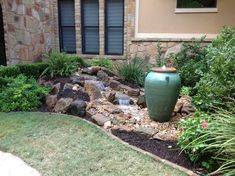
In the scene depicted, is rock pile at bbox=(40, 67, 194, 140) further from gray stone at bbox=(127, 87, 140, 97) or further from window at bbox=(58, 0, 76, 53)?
window at bbox=(58, 0, 76, 53)

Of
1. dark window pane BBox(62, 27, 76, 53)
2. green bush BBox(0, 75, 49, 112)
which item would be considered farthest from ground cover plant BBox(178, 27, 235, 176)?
dark window pane BBox(62, 27, 76, 53)

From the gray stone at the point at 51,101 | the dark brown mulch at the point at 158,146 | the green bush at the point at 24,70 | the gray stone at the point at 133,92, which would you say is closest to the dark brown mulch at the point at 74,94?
the gray stone at the point at 51,101

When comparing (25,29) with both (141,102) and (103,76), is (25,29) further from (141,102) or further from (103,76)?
(141,102)

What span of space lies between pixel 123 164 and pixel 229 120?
1291 millimetres

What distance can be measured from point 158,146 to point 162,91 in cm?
94

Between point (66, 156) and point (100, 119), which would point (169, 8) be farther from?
point (66, 156)

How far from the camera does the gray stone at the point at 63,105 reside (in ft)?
14.7

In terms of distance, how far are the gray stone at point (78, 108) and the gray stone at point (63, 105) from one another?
9 cm

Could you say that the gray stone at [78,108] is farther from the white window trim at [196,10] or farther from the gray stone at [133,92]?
the white window trim at [196,10]

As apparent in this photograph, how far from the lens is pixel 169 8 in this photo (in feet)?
24.0

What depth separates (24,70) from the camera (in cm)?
574

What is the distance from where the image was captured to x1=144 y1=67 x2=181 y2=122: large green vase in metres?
3.92

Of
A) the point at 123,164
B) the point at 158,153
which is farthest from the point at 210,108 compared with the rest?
the point at 123,164

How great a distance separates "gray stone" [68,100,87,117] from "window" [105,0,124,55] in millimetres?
4059
